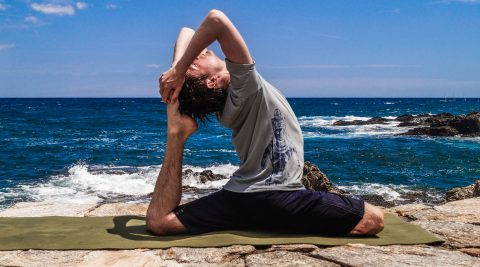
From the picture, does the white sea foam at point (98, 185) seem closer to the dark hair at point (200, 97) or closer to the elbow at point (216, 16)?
the dark hair at point (200, 97)

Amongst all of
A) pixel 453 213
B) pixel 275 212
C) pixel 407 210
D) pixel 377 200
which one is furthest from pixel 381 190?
pixel 275 212

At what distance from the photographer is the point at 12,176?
16172mm

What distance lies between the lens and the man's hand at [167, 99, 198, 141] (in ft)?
11.4

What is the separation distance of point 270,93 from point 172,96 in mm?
673

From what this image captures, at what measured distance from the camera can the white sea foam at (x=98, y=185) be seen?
12.1 metres

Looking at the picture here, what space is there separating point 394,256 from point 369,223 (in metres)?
0.38

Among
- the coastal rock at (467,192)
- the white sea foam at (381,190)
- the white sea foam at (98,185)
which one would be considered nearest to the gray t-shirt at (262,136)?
the coastal rock at (467,192)

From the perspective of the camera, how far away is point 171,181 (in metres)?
3.53

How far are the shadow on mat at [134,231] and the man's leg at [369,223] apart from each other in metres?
1.17

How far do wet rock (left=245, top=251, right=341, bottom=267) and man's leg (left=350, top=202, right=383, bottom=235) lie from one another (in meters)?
0.55

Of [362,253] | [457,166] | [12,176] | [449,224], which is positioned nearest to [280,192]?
[362,253]

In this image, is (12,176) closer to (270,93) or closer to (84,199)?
(84,199)

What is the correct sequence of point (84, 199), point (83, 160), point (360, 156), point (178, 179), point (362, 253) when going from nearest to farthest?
1. point (362, 253)
2. point (178, 179)
3. point (84, 199)
4. point (83, 160)
5. point (360, 156)

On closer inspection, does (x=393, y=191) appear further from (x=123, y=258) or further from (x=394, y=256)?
(x=123, y=258)
